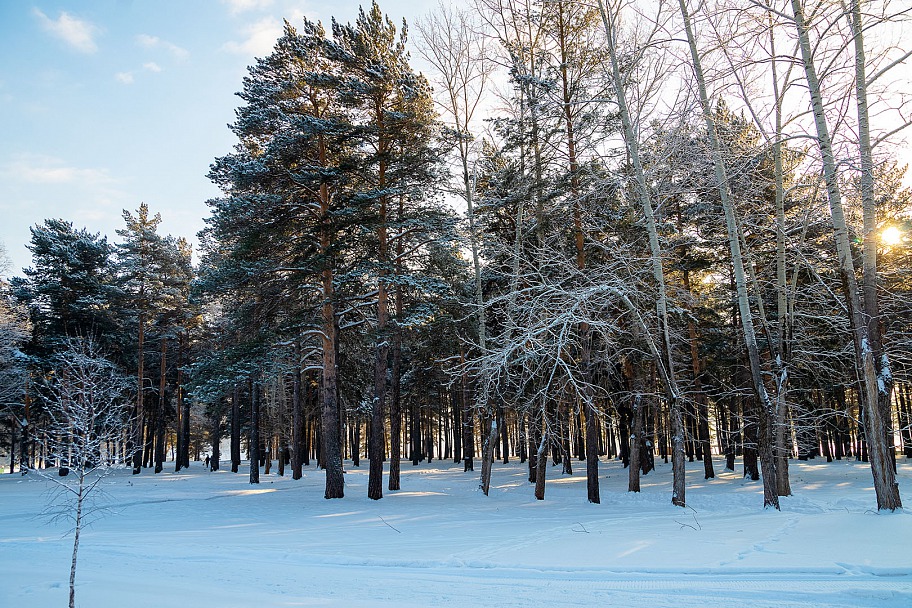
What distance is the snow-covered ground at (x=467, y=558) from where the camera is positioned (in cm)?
565

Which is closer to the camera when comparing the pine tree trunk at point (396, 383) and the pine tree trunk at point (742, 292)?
the pine tree trunk at point (742, 292)

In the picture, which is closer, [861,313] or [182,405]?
[861,313]

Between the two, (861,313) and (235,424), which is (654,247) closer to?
(861,313)

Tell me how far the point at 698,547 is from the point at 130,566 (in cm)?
878

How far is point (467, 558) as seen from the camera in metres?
7.88

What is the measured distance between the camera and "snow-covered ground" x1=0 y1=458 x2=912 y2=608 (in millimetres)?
5652

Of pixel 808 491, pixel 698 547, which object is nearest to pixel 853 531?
pixel 698 547

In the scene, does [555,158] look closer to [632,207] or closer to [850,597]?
[632,207]

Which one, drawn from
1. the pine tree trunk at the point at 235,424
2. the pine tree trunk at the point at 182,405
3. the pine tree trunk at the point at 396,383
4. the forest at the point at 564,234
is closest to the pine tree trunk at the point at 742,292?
the forest at the point at 564,234

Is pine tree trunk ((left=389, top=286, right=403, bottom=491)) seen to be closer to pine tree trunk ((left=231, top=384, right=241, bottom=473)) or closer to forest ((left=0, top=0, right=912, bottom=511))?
forest ((left=0, top=0, right=912, bottom=511))

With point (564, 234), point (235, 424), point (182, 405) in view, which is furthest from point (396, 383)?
point (182, 405)

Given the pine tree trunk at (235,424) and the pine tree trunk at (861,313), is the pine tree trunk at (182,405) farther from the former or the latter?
the pine tree trunk at (861,313)

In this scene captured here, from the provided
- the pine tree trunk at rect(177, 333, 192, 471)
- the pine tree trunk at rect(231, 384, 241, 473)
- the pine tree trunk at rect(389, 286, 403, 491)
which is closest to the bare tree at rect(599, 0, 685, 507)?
the pine tree trunk at rect(389, 286, 403, 491)

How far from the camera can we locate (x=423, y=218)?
55.6ft
